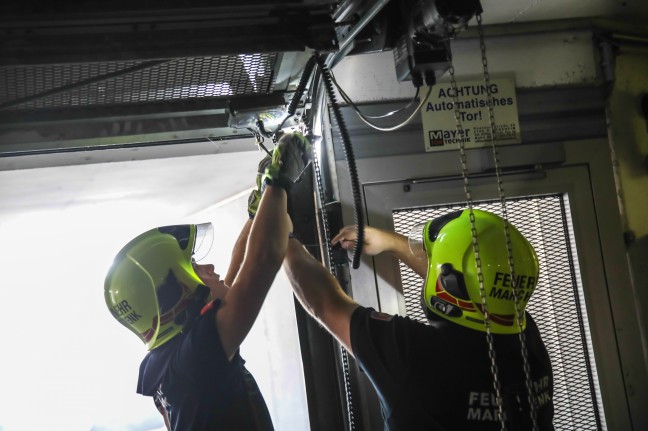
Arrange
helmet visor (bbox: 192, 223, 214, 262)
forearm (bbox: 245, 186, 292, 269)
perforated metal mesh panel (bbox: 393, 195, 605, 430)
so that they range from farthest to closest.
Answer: perforated metal mesh panel (bbox: 393, 195, 605, 430)
helmet visor (bbox: 192, 223, 214, 262)
forearm (bbox: 245, 186, 292, 269)

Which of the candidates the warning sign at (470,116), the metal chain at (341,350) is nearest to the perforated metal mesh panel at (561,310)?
the warning sign at (470,116)

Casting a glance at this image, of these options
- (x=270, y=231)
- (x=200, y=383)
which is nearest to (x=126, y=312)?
(x=200, y=383)

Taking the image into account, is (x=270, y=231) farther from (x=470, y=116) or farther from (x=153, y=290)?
(x=470, y=116)

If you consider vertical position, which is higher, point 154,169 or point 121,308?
point 154,169

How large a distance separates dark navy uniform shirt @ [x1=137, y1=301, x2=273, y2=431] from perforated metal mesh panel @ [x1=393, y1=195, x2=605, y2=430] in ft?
4.22

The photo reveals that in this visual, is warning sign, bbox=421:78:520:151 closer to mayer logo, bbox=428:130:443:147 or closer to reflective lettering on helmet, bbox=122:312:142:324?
mayer logo, bbox=428:130:443:147

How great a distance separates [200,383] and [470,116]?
155cm

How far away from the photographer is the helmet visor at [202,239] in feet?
8.42

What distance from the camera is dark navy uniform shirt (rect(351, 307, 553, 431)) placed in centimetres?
200

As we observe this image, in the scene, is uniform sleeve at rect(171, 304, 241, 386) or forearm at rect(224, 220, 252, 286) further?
forearm at rect(224, 220, 252, 286)

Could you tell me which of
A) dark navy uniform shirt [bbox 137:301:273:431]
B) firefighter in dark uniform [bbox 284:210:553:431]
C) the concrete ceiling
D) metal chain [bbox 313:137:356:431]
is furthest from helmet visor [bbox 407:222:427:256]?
the concrete ceiling

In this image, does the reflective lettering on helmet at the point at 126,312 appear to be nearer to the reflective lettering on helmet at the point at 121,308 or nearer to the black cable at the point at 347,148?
the reflective lettering on helmet at the point at 121,308

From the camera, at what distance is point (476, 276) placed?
6.81 ft

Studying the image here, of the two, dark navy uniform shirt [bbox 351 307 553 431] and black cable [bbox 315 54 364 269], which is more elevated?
black cable [bbox 315 54 364 269]
